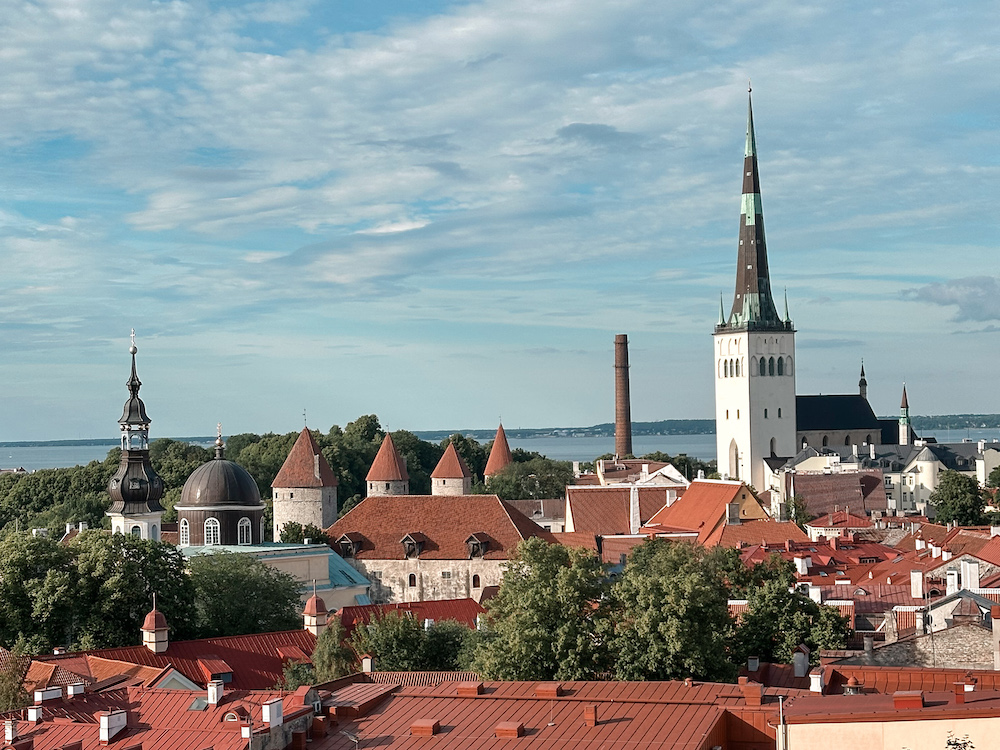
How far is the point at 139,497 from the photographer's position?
51.2m

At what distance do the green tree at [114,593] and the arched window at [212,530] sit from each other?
1248cm

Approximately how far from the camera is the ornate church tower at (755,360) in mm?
110938


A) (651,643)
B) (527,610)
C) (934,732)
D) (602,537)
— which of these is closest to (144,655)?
(527,610)

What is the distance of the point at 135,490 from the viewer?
51.1 metres

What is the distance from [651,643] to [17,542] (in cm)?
1874

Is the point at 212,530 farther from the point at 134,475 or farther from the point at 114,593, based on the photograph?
the point at 114,593

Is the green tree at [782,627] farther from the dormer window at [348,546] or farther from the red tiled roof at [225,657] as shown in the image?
the dormer window at [348,546]

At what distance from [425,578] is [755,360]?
60635mm

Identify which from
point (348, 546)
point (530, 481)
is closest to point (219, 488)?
point (348, 546)

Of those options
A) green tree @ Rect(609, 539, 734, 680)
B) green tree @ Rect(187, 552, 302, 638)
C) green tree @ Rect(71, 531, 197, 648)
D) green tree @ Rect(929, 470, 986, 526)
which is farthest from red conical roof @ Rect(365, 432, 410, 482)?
green tree @ Rect(609, 539, 734, 680)

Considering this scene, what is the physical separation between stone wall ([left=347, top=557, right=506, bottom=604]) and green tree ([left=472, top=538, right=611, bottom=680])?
26.2 metres

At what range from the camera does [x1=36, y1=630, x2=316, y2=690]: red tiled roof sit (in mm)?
32125

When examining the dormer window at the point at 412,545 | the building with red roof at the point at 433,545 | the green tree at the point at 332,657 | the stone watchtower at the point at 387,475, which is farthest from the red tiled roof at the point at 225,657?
the stone watchtower at the point at 387,475

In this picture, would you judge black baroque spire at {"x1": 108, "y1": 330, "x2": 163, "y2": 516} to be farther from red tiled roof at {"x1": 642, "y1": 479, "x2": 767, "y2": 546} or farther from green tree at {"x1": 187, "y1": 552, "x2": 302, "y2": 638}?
red tiled roof at {"x1": 642, "y1": 479, "x2": 767, "y2": 546}
